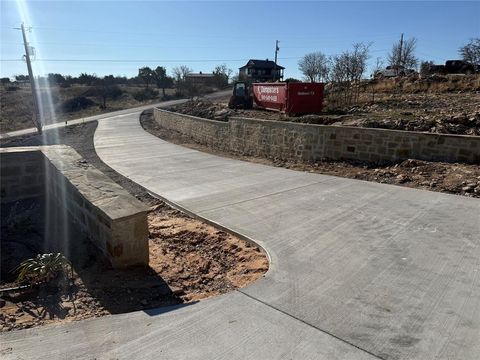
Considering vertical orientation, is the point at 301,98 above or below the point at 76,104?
above

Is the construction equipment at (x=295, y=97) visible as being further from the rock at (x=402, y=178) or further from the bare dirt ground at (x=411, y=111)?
the rock at (x=402, y=178)

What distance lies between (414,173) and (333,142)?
8.70ft

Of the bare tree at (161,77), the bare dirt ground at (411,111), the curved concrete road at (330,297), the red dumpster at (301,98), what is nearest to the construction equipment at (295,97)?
the red dumpster at (301,98)

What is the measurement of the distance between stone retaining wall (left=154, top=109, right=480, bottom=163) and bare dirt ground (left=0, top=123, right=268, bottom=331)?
6.00 metres

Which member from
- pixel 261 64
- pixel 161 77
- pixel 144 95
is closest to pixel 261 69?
pixel 261 64

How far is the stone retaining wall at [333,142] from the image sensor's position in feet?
29.1

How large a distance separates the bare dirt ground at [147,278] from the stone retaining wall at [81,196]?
27 cm

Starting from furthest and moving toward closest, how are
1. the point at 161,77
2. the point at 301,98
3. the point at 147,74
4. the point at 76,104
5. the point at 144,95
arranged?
1. the point at 147,74
2. the point at 161,77
3. the point at 144,95
4. the point at 76,104
5. the point at 301,98

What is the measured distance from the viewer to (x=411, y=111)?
13.9 m

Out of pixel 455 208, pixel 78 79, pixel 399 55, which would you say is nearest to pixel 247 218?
pixel 455 208

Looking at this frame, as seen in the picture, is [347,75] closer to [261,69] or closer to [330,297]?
[330,297]

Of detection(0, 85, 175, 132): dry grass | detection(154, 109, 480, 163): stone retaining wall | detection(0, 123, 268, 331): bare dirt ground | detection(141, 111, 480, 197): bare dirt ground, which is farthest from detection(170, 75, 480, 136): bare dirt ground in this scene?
detection(0, 85, 175, 132): dry grass

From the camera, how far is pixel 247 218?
621 cm

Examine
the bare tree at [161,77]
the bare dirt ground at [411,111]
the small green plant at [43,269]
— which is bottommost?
the small green plant at [43,269]
